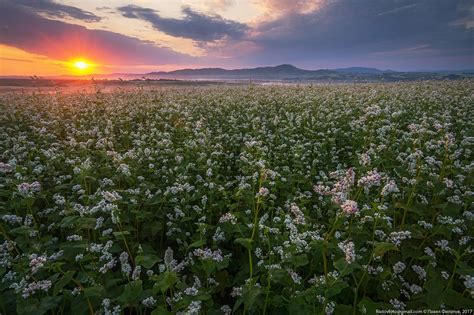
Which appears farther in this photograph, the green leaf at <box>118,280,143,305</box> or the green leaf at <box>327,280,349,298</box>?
the green leaf at <box>118,280,143,305</box>

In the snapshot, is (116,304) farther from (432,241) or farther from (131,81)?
(131,81)

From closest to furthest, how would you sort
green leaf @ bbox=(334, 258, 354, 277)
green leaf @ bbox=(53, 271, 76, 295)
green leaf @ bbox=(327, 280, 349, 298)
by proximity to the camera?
green leaf @ bbox=(334, 258, 354, 277) → green leaf @ bbox=(327, 280, 349, 298) → green leaf @ bbox=(53, 271, 76, 295)

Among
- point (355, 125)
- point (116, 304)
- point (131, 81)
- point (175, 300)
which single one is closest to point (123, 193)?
point (116, 304)

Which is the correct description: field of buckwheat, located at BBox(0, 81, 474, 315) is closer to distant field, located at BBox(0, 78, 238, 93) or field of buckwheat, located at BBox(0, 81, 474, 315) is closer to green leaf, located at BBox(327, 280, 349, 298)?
green leaf, located at BBox(327, 280, 349, 298)

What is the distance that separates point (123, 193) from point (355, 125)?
8.23 metres

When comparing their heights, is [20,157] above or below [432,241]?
above

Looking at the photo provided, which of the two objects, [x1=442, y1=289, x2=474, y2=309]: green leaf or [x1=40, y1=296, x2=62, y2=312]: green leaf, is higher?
[x1=442, y1=289, x2=474, y2=309]: green leaf

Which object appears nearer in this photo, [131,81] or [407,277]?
[407,277]

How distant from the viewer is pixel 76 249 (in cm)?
399

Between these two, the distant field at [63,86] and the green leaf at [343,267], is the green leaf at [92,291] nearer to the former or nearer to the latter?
the green leaf at [343,267]

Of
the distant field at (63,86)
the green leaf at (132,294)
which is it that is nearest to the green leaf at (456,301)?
the green leaf at (132,294)

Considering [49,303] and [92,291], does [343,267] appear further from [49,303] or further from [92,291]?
[49,303]

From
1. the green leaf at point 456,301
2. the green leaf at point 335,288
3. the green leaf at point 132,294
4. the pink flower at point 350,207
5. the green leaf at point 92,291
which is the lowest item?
the green leaf at point 132,294

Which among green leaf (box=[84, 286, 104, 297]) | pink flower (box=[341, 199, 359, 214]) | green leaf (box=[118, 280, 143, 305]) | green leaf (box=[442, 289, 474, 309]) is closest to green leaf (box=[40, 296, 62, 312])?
green leaf (box=[84, 286, 104, 297])
